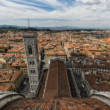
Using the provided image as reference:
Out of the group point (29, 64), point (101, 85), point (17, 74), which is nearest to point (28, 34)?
point (29, 64)

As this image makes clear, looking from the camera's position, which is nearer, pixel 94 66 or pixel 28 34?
pixel 28 34

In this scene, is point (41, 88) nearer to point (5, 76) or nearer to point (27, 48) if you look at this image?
point (27, 48)

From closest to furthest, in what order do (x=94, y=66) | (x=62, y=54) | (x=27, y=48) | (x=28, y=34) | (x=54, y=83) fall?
(x=54, y=83)
(x=28, y=34)
(x=27, y=48)
(x=94, y=66)
(x=62, y=54)

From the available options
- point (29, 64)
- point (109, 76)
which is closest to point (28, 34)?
point (29, 64)

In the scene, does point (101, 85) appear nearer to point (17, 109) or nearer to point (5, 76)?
point (17, 109)

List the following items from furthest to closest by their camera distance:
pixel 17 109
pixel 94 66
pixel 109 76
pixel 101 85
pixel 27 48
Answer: pixel 94 66 → pixel 109 76 → pixel 101 85 → pixel 27 48 → pixel 17 109

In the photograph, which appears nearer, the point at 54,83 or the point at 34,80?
the point at 54,83

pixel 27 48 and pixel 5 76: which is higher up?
pixel 27 48

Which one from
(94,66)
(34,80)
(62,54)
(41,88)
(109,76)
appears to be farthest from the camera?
(62,54)

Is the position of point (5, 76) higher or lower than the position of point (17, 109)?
lower

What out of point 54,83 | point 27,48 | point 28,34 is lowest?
point 54,83
